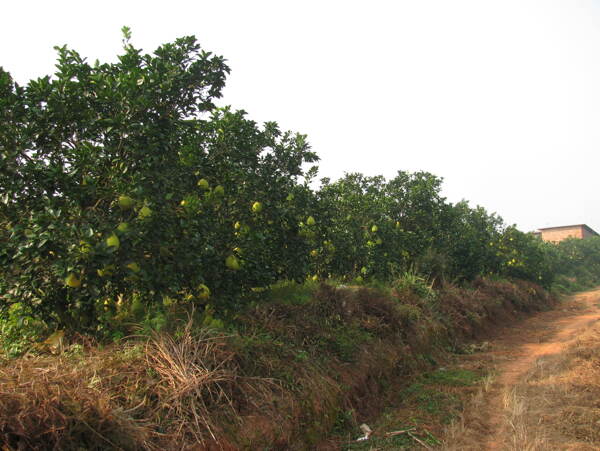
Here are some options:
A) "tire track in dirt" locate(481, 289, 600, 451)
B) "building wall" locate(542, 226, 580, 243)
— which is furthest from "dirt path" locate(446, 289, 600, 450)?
"building wall" locate(542, 226, 580, 243)

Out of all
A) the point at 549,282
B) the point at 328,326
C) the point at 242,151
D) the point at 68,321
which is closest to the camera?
the point at 68,321

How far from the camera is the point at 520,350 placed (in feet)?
30.0

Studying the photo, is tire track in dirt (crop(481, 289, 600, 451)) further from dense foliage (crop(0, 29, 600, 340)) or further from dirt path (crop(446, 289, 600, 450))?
dense foliage (crop(0, 29, 600, 340))

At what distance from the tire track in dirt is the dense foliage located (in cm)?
308

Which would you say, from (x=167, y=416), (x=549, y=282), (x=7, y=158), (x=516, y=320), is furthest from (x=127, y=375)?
(x=549, y=282)

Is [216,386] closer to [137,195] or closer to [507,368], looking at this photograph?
[137,195]

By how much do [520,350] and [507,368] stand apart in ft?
7.02

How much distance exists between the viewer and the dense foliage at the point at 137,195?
373 cm

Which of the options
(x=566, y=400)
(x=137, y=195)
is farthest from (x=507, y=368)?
(x=137, y=195)

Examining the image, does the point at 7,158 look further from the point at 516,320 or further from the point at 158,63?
the point at 516,320

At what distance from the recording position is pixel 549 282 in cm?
2238

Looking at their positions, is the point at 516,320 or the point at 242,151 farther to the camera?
the point at 516,320

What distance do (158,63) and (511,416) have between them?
573 centimetres

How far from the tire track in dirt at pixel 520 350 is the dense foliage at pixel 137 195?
3080 millimetres
